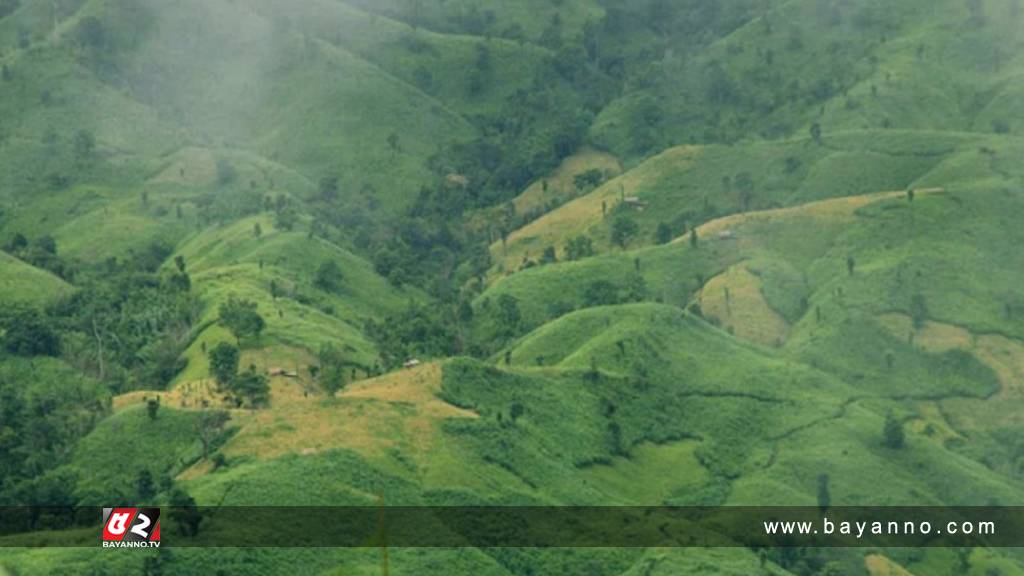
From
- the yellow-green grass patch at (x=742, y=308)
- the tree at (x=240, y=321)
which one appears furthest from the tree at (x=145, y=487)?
the yellow-green grass patch at (x=742, y=308)

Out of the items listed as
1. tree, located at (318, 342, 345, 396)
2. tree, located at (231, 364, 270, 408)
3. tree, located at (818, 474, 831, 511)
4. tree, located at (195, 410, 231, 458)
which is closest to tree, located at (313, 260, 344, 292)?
tree, located at (318, 342, 345, 396)

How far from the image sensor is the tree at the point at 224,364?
147 meters

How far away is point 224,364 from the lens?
486ft

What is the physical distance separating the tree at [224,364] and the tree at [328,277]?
126ft

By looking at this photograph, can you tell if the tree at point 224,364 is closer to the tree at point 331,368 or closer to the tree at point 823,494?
the tree at point 331,368

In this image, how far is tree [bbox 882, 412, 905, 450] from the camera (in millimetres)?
146750

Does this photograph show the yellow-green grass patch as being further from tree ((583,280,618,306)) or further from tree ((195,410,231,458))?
tree ((195,410,231,458))

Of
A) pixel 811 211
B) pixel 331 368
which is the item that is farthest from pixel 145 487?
pixel 811 211

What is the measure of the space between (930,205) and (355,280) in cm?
6146

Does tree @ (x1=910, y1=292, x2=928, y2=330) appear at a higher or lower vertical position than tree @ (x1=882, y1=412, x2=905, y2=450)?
higher

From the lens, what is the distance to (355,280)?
195m

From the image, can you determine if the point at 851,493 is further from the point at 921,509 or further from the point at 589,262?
the point at 589,262

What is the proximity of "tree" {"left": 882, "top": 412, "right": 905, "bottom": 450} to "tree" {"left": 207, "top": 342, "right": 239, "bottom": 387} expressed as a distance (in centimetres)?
5367

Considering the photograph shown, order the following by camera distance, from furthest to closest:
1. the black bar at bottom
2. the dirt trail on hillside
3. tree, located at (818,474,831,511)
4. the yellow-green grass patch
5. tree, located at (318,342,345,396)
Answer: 1. the dirt trail on hillside
2. the yellow-green grass patch
3. tree, located at (318,342,345,396)
4. tree, located at (818,474,831,511)
5. the black bar at bottom
